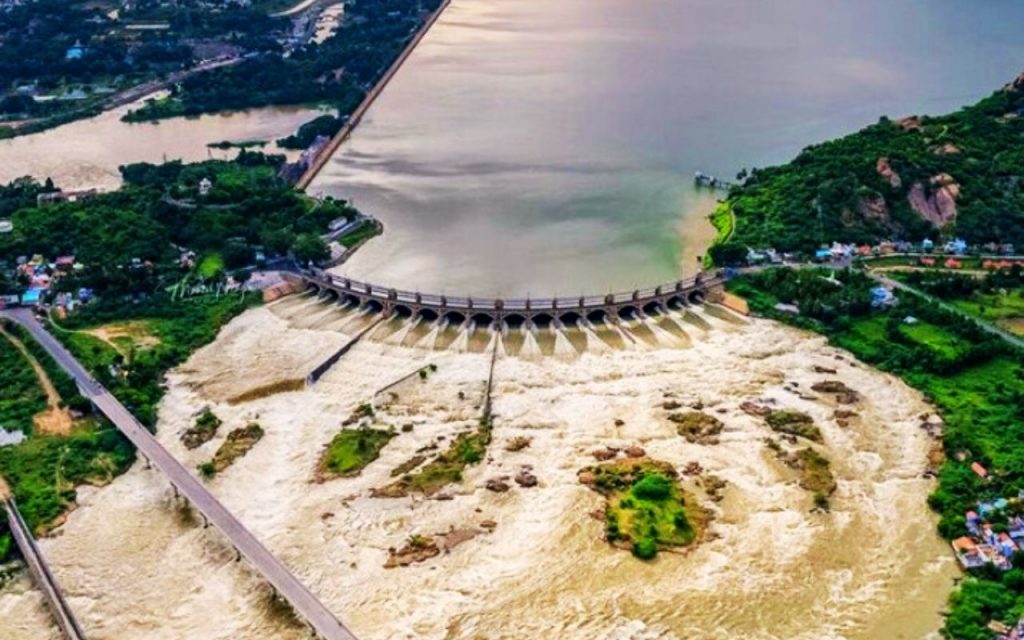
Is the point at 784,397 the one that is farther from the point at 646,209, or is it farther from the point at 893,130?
the point at 893,130

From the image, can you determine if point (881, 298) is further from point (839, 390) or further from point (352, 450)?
point (352, 450)

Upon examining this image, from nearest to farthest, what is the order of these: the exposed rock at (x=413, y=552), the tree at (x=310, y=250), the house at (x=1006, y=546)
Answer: the house at (x=1006, y=546) → the exposed rock at (x=413, y=552) → the tree at (x=310, y=250)

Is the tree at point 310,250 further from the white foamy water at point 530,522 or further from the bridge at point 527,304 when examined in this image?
the white foamy water at point 530,522

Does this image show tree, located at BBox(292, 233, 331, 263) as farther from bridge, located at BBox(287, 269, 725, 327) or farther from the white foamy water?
the white foamy water

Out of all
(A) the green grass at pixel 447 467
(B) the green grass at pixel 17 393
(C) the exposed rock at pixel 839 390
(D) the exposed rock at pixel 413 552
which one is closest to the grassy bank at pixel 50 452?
(B) the green grass at pixel 17 393

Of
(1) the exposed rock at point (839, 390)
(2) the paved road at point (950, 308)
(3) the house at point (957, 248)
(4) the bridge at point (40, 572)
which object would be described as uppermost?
(3) the house at point (957, 248)

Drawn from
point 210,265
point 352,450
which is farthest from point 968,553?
point 210,265
